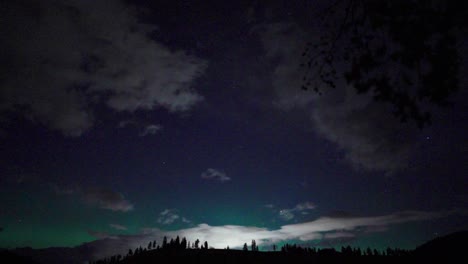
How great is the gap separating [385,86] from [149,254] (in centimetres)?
20137

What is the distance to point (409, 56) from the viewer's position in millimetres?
9289

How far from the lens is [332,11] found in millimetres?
10055

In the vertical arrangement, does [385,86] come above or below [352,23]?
below

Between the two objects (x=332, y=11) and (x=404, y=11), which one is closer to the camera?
(x=404, y=11)

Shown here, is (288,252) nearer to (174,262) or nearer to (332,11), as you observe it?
(174,262)

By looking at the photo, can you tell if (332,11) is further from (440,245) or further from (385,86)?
(440,245)

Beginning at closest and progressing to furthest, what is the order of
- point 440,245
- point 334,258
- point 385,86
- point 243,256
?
point 385,86 → point 440,245 → point 334,258 → point 243,256

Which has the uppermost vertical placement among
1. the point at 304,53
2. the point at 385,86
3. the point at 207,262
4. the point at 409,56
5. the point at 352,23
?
the point at 352,23

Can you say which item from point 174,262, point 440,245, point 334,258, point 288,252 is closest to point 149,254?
point 174,262

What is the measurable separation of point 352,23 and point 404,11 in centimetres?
171

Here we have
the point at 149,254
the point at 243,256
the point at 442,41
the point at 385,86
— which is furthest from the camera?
the point at 149,254

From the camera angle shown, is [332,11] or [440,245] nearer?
[332,11]

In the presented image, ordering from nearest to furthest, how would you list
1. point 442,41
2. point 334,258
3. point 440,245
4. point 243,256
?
point 442,41, point 440,245, point 334,258, point 243,256

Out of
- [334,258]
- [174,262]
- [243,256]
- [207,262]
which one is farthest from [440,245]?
[174,262]
